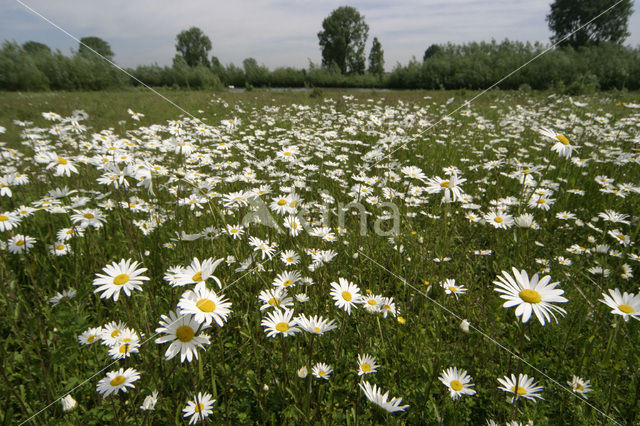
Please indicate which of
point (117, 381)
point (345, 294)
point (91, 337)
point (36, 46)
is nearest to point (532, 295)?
point (345, 294)

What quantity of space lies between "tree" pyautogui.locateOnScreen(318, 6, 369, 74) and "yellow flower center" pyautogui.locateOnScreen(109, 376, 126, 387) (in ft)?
82.9

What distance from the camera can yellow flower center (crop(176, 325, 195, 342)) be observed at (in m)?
1.18

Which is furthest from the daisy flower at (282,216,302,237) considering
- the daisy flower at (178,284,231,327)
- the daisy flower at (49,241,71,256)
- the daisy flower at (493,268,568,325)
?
the daisy flower at (49,241,71,256)

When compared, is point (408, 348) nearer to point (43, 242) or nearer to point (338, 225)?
point (338, 225)

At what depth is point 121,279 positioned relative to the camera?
1467 mm

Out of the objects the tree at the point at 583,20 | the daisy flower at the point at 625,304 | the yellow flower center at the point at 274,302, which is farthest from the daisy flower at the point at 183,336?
the tree at the point at 583,20

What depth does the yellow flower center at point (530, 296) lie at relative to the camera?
50.7 inches

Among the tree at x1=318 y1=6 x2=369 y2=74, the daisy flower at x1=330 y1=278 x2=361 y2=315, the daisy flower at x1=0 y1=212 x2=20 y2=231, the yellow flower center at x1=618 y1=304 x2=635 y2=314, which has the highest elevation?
the tree at x1=318 y1=6 x2=369 y2=74

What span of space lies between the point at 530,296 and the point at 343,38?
30.8 metres

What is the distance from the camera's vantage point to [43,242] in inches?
113

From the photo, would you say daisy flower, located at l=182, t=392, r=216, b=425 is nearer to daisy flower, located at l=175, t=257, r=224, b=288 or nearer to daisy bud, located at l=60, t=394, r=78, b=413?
daisy bud, located at l=60, t=394, r=78, b=413

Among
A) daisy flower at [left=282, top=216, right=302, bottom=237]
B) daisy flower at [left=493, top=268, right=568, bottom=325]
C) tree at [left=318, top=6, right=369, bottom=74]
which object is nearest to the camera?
daisy flower at [left=493, top=268, right=568, bottom=325]

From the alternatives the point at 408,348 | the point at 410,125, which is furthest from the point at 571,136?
the point at 408,348

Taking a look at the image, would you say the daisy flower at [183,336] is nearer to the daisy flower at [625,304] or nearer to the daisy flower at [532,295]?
the daisy flower at [532,295]
